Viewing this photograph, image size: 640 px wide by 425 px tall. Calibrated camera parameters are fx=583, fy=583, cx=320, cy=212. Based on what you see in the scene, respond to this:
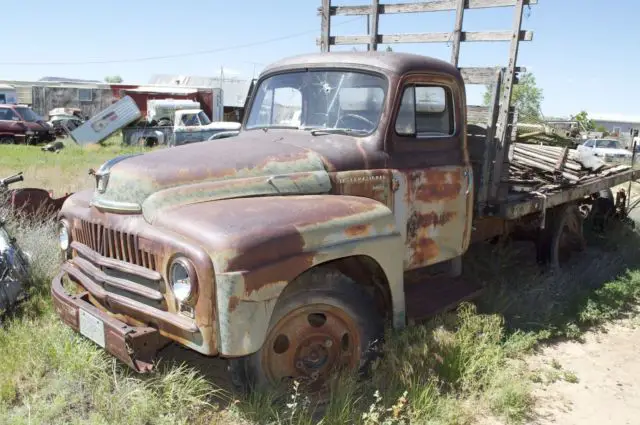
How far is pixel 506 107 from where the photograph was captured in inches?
206

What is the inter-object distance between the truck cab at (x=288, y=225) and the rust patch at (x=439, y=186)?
1 cm

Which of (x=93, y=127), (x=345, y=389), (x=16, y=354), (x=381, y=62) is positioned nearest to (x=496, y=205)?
(x=381, y=62)

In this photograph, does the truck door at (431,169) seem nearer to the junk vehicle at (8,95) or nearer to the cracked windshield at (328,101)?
the cracked windshield at (328,101)

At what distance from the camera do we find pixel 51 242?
562 centimetres

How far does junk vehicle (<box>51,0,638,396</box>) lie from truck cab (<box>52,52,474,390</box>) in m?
0.01

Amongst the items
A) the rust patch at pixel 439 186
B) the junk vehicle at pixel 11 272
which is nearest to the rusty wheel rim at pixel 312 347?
the rust patch at pixel 439 186

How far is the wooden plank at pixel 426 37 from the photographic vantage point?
17.9ft

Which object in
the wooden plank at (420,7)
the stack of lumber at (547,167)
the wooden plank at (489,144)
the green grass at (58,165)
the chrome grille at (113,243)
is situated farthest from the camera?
the green grass at (58,165)

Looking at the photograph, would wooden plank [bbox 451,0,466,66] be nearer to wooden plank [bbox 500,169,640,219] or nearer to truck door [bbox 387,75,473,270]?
truck door [bbox 387,75,473,270]

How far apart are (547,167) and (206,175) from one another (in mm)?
4487

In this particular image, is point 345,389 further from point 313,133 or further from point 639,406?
point 639,406

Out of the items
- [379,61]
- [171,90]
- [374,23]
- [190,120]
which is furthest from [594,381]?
[171,90]

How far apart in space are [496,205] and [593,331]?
1426mm

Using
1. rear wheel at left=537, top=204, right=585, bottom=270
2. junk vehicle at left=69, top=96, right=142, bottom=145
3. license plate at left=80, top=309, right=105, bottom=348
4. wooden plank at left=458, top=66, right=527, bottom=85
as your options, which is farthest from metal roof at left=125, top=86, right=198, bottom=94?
license plate at left=80, top=309, right=105, bottom=348
